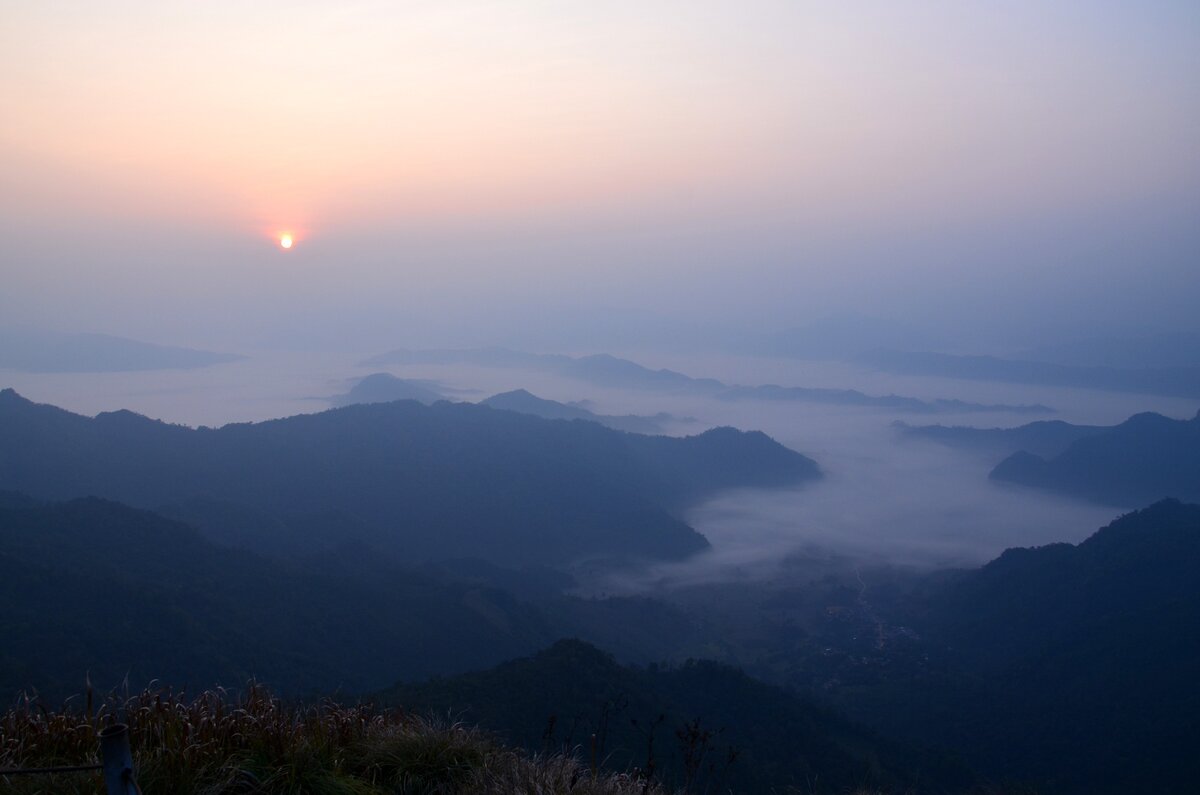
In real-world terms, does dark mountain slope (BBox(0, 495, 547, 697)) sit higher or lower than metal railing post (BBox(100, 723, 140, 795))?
lower

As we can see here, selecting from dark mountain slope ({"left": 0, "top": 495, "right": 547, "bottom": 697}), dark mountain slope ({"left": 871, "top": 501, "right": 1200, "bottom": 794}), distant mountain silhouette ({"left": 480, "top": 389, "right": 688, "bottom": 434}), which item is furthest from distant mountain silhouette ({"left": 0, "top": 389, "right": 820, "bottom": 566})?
distant mountain silhouette ({"left": 480, "top": 389, "right": 688, "bottom": 434})

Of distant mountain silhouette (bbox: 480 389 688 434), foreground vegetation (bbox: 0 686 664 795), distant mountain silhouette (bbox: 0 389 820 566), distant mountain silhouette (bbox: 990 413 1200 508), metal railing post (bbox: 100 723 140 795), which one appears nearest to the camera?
metal railing post (bbox: 100 723 140 795)

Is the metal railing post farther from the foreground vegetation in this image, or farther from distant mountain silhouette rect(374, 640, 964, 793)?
distant mountain silhouette rect(374, 640, 964, 793)

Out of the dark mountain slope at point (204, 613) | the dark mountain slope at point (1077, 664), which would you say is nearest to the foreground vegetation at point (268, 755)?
the dark mountain slope at point (204, 613)

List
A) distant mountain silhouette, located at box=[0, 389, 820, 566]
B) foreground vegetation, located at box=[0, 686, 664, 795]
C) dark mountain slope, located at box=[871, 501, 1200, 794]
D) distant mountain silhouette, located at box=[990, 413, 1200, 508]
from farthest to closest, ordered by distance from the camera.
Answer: distant mountain silhouette, located at box=[990, 413, 1200, 508] < distant mountain silhouette, located at box=[0, 389, 820, 566] < dark mountain slope, located at box=[871, 501, 1200, 794] < foreground vegetation, located at box=[0, 686, 664, 795]

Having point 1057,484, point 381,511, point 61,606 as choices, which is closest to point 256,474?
point 381,511

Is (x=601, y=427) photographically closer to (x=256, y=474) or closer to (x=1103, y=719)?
(x=256, y=474)
